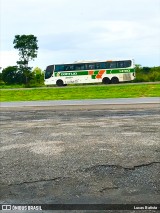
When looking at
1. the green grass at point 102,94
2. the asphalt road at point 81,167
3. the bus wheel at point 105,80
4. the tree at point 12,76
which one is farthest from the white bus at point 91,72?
the asphalt road at point 81,167

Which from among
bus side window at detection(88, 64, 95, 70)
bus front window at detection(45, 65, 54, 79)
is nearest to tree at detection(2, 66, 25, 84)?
bus front window at detection(45, 65, 54, 79)

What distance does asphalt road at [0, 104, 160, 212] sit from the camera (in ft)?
13.2

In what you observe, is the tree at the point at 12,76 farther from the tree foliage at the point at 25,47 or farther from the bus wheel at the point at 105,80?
the bus wheel at the point at 105,80

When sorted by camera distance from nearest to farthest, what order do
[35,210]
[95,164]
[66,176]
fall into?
[35,210]
[66,176]
[95,164]

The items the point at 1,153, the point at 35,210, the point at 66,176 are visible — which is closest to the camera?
the point at 35,210

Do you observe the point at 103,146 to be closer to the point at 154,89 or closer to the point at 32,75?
the point at 154,89

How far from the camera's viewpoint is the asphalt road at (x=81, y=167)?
13.2ft

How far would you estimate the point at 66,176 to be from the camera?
484 cm

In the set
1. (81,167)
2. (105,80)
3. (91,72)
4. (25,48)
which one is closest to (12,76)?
(25,48)

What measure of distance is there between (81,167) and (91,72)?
33.8 metres

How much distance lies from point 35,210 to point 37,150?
308 cm

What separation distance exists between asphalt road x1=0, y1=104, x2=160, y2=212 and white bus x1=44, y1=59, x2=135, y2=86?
29.2 meters

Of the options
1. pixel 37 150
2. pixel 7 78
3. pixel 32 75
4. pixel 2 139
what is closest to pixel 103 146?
pixel 37 150

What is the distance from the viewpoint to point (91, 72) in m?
38.6
